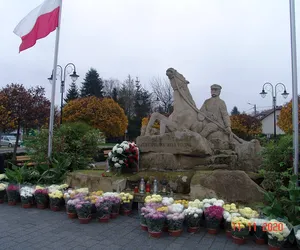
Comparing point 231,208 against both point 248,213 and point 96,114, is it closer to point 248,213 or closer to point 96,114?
point 248,213

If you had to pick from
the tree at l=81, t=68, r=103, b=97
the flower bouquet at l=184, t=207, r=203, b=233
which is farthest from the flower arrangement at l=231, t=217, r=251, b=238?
the tree at l=81, t=68, r=103, b=97

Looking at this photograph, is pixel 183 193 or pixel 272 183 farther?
pixel 183 193

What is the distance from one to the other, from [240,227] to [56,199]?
3.92m

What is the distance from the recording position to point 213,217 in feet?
15.7

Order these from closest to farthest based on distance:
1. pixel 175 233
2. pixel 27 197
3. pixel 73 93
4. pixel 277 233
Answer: pixel 277 233
pixel 175 233
pixel 27 197
pixel 73 93

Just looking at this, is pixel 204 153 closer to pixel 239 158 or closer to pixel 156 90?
pixel 239 158

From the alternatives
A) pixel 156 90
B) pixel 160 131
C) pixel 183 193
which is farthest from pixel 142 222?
pixel 156 90

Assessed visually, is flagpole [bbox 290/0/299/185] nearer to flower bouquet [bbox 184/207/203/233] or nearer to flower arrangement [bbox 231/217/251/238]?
flower arrangement [bbox 231/217/251/238]

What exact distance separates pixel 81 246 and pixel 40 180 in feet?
13.1

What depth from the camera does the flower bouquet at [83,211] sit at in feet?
18.0

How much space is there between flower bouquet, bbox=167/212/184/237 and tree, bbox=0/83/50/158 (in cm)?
1359

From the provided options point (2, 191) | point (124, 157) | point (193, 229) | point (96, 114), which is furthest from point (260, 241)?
point (96, 114)

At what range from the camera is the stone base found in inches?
223

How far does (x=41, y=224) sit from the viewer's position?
5.46 meters
